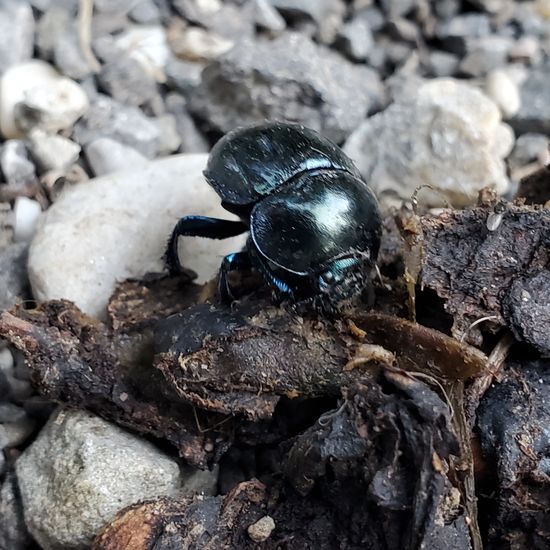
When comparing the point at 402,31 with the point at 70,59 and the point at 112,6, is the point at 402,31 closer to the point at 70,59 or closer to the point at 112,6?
the point at 112,6

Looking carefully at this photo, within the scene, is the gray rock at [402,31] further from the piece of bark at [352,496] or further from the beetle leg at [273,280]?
the piece of bark at [352,496]

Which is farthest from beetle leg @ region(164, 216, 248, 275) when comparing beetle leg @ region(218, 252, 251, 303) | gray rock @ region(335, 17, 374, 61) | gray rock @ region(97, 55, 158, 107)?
gray rock @ region(335, 17, 374, 61)

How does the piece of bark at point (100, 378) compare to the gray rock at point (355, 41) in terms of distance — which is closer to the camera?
the piece of bark at point (100, 378)

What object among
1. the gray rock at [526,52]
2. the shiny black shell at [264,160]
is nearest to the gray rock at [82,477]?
the shiny black shell at [264,160]

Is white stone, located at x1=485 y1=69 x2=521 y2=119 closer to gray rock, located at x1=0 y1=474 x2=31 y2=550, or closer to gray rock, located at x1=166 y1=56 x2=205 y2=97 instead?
gray rock, located at x1=166 y1=56 x2=205 y2=97

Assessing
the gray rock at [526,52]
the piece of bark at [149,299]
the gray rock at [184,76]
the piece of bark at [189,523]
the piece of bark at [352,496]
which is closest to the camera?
the piece of bark at [352,496]

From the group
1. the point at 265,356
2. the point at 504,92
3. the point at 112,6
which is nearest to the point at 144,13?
the point at 112,6

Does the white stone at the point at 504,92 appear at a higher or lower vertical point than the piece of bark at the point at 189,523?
higher

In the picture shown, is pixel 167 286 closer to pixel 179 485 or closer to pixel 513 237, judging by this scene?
pixel 179 485

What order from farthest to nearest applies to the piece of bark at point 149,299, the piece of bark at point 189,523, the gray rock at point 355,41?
the gray rock at point 355,41
the piece of bark at point 149,299
the piece of bark at point 189,523
